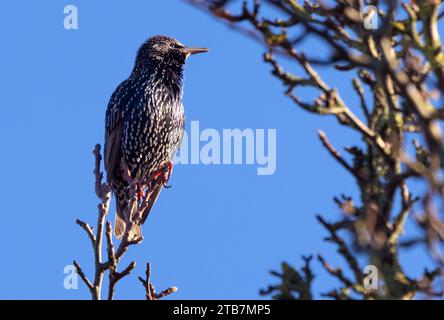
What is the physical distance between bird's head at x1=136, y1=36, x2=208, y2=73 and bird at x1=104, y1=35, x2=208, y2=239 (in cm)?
6

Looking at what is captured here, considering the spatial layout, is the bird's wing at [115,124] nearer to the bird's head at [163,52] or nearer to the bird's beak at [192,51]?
the bird's head at [163,52]

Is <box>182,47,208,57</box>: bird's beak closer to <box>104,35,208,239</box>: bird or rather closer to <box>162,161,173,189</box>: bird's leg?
<box>104,35,208,239</box>: bird

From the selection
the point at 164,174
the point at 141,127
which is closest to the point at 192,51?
the point at 141,127

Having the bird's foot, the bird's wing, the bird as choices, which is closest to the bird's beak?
the bird

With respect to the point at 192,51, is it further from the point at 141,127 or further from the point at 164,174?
the point at 164,174

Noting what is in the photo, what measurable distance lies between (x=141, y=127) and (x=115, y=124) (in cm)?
34

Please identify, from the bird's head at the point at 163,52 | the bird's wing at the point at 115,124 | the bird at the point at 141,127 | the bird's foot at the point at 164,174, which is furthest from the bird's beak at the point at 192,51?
the bird's foot at the point at 164,174

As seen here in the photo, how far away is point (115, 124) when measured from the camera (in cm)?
849

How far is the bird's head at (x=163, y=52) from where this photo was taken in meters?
8.95

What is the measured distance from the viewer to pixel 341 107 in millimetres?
3637

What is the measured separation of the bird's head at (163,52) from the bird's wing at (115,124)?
0.40 metres

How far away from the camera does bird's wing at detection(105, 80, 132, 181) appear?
27.3 ft
